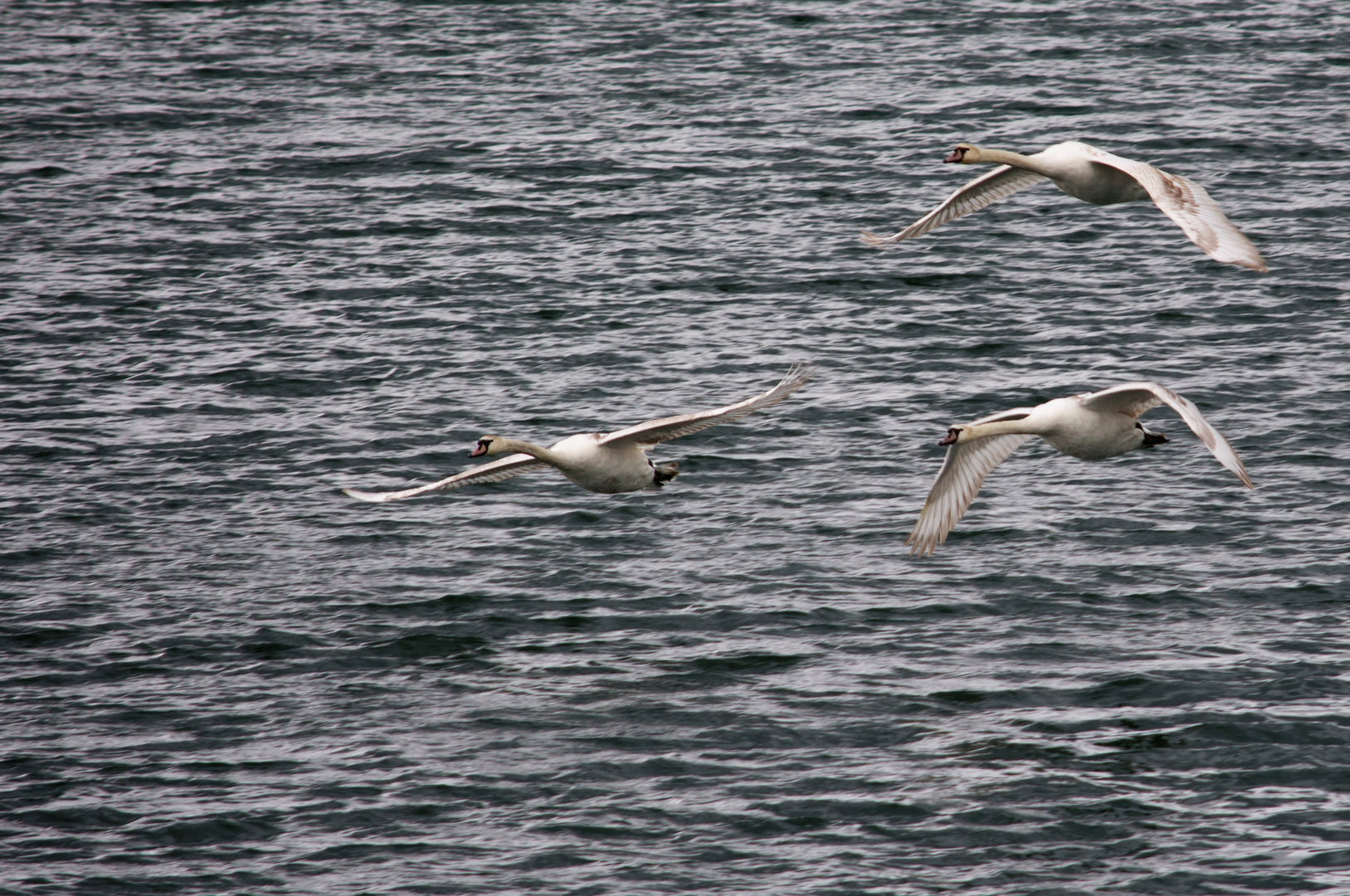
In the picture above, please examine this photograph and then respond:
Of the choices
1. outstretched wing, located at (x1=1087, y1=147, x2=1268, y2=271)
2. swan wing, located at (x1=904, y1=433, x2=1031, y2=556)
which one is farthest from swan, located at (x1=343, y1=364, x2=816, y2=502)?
outstretched wing, located at (x1=1087, y1=147, x2=1268, y2=271)

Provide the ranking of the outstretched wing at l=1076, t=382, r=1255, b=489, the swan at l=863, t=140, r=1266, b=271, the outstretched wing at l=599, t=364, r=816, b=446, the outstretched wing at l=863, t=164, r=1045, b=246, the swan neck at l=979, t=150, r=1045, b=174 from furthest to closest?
1. the outstretched wing at l=863, t=164, r=1045, b=246
2. the swan neck at l=979, t=150, r=1045, b=174
3. the outstretched wing at l=599, t=364, r=816, b=446
4. the swan at l=863, t=140, r=1266, b=271
5. the outstretched wing at l=1076, t=382, r=1255, b=489

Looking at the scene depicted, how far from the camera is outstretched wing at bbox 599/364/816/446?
1766 cm

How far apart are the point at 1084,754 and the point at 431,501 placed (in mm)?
11561

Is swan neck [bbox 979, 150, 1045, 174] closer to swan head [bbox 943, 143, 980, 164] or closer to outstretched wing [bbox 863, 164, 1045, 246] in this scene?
swan head [bbox 943, 143, 980, 164]

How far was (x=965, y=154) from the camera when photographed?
20984 millimetres

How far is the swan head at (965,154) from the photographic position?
20734mm

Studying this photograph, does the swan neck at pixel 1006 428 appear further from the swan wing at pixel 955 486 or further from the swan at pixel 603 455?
the swan at pixel 603 455

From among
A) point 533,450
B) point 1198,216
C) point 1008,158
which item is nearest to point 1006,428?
point 1198,216

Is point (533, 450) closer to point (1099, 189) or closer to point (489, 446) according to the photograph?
point (489, 446)

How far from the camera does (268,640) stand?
22.8 meters

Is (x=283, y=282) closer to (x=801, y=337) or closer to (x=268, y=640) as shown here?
(x=801, y=337)

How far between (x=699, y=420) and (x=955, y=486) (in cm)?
409

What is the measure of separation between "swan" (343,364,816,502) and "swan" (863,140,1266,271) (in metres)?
3.62

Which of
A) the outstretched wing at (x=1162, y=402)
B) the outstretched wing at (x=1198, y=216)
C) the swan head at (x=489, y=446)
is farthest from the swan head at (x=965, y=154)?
the swan head at (x=489, y=446)
